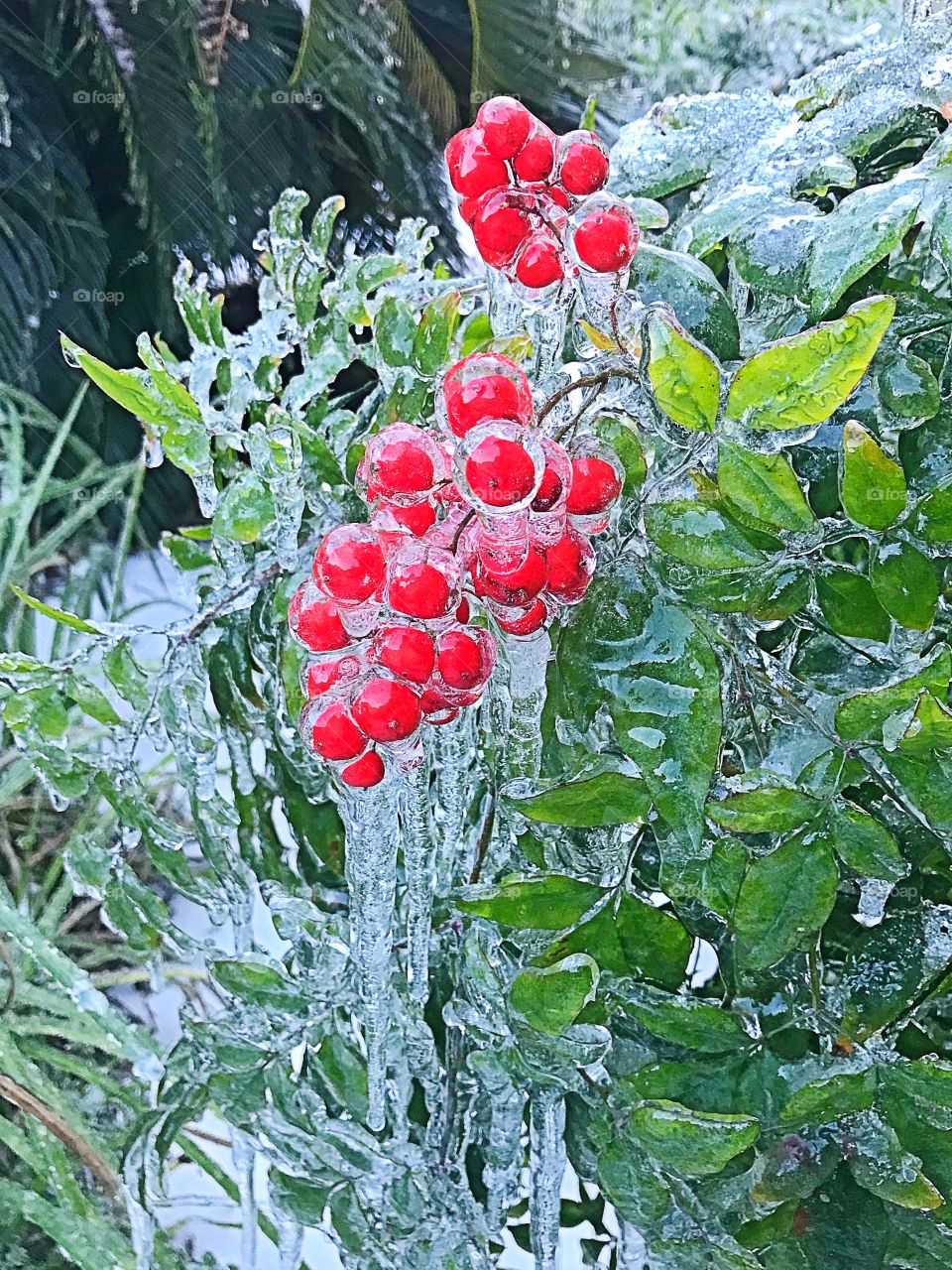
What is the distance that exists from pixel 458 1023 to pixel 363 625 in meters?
0.19

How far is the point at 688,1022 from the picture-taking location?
342 mm

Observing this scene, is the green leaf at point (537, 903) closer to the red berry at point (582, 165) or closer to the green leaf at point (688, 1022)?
the green leaf at point (688, 1022)

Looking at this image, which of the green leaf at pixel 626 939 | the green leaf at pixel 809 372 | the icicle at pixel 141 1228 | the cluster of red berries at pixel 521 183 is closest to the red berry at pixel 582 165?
the cluster of red berries at pixel 521 183

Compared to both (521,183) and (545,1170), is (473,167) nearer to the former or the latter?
(521,183)

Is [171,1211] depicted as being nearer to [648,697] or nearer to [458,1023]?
[458,1023]

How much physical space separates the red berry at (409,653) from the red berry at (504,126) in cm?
15

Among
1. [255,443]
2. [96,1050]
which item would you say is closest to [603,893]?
[255,443]

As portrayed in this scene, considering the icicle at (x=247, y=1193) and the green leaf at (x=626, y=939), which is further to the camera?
the icicle at (x=247, y=1193)

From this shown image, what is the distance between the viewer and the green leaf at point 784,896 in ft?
0.93

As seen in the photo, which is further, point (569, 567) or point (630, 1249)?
point (630, 1249)

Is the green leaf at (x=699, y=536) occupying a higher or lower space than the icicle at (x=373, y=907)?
higher

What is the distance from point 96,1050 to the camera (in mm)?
1026

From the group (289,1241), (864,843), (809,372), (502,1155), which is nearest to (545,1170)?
(502,1155)

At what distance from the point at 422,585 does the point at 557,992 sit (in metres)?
0.12
